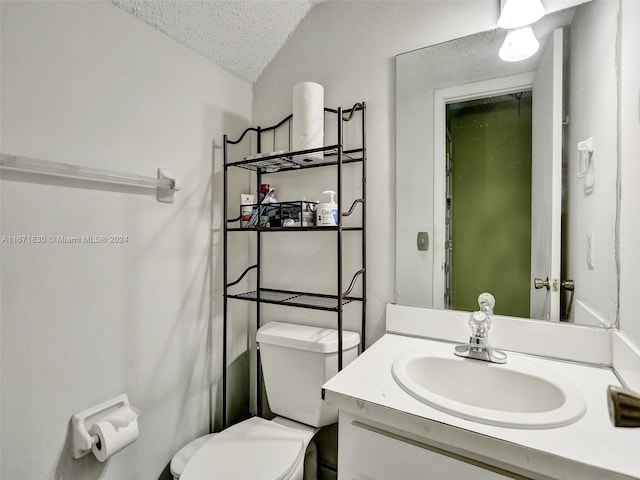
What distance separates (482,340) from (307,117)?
40.0 inches

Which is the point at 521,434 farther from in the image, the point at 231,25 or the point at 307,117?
the point at 231,25

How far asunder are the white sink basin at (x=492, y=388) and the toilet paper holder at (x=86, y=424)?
0.95 m

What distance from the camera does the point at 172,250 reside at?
132 cm

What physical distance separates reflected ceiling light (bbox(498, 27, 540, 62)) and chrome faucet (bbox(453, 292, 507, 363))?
801 mm

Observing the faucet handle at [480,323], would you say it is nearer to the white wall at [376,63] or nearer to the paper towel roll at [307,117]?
the white wall at [376,63]

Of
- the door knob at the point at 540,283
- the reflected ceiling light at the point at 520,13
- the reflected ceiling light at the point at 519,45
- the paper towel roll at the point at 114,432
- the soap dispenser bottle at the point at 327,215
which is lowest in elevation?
the paper towel roll at the point at 114,432

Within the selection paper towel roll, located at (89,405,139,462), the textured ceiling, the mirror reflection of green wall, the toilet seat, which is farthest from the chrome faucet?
the textured ceiling

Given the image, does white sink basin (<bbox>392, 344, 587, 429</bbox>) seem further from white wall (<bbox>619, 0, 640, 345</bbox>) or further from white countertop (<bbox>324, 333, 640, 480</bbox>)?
white wall (<bbox>619, 0, 640, 345</bbox>)

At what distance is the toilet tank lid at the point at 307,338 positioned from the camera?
4.03 feet

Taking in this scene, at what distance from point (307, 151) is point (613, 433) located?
113 cm

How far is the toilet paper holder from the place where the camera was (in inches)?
38.8

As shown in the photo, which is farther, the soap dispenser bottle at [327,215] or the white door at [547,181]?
the soap dispenser bottle at [327,215]

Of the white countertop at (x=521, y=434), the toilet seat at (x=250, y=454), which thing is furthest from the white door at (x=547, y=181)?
the toilet seat at (x=250, y=454)

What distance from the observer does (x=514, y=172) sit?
3.55 feet
